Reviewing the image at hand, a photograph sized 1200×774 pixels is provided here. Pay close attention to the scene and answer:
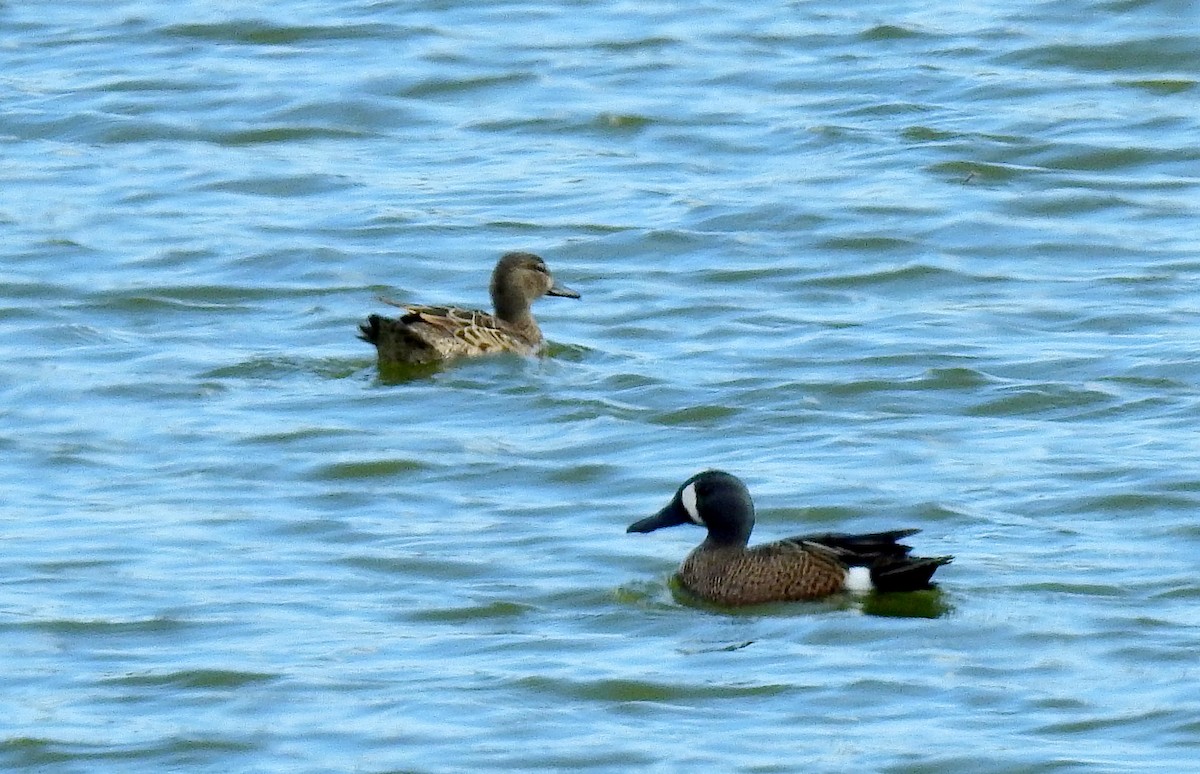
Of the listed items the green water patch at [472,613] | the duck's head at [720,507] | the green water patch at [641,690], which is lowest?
the green water patch at [641,690]

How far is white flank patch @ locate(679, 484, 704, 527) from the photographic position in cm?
1120

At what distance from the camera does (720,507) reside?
11164 millimetres

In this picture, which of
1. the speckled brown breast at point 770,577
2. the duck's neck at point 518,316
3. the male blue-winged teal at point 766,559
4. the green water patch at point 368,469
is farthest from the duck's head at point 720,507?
the duck's neck at point 518,316

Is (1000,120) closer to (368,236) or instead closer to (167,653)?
(368,236)

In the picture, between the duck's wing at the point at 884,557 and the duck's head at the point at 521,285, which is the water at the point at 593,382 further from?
the duck's head at the point at 521,285

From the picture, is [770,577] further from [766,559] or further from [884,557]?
[884,557]

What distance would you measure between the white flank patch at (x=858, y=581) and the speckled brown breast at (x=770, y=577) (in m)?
0.02

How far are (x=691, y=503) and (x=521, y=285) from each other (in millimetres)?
4175

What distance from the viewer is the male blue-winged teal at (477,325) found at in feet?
47.5

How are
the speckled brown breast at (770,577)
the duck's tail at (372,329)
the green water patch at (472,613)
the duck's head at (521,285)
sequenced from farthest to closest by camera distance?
the duck's head at (521,285), the duck's tail at (372,329), the speckled brown breast at (770,577), the green water patch at (472,613)

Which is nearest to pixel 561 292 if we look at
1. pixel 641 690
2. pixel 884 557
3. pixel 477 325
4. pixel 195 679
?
pixel 477 325

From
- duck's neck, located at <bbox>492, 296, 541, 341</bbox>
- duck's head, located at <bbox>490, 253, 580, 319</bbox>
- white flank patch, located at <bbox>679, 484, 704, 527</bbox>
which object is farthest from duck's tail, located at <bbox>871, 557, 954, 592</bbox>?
duck's head, located at <bbox>490, 253, 580, 319</bbox>

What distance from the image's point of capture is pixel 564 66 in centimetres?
2144

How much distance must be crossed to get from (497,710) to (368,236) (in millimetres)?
7964
